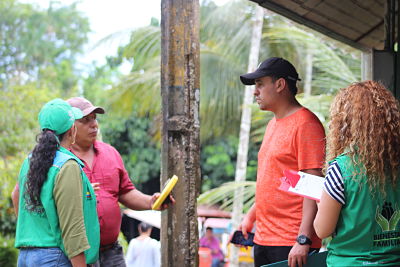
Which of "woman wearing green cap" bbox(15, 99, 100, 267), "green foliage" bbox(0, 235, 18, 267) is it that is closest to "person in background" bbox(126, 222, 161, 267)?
"green foliage" bbox(0, 235, 18, 267)

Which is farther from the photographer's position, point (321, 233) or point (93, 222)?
point (93, 222)

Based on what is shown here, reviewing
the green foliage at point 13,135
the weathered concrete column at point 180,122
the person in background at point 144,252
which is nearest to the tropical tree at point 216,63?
the green foliage at point 13,135

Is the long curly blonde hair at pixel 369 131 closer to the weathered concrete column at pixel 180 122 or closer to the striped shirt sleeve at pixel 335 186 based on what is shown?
the striped shirt sleeve at pixel 335 186

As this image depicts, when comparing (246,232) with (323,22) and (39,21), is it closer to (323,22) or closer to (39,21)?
(323,22)

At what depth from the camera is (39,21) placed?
3078cm

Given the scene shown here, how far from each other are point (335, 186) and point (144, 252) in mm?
5793

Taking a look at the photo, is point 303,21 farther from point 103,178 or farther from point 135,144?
point 135,144

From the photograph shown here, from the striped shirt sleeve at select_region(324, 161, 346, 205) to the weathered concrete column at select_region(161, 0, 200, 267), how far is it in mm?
1063

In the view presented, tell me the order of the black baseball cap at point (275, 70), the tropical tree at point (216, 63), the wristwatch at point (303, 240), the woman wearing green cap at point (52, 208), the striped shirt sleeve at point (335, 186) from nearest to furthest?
the striped shirt sleeve at point (335, 186), the woman wearing green cap at point (52, 208), the wristwatch at point (303, 240), the black baseball cap at point (275, 70), the tropical tree at point (216, 63)

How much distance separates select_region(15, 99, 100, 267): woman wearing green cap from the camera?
3049 millimetres

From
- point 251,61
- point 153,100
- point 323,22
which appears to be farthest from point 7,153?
point 323,22

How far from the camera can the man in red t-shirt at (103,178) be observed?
3875 mm

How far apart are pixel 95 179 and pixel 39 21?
2861 cm

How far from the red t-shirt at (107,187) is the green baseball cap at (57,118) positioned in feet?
2.18
